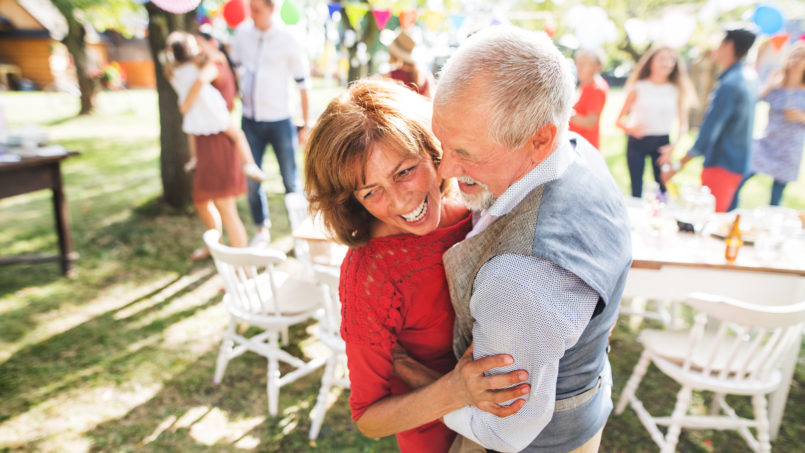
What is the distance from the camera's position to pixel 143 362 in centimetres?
333

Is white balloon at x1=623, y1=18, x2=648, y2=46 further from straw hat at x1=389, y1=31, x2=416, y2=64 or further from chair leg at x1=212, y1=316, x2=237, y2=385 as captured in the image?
chair leg at x1=212, y1=316, x2=237, y2=385

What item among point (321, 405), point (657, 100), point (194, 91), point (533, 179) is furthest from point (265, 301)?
point (657, 100)

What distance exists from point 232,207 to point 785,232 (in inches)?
155

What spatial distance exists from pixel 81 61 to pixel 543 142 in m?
16.1

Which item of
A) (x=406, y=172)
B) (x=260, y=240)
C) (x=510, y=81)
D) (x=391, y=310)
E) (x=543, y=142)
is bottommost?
(x=260, y=240)

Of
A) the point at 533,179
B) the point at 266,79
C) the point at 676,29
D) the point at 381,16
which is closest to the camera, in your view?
the point at 533,179

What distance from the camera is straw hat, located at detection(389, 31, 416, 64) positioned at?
437 cm

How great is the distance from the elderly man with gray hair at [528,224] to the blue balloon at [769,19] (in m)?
6.34

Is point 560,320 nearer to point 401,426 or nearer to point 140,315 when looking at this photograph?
point 401,426

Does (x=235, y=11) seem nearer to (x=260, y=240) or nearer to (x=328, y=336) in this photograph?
(x=260, y=240)

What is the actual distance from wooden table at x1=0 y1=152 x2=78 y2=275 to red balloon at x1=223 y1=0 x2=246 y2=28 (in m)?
2.26

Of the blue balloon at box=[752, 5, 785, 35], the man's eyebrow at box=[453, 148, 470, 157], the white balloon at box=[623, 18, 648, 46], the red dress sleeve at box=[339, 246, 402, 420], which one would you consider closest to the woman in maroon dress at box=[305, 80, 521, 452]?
the red dress sleeve at box=[339, 246, 402, 420]

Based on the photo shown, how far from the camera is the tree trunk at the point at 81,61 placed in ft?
43.4

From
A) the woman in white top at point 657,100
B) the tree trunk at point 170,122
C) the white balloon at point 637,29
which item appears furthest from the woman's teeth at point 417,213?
the white balloon at point 637,29
